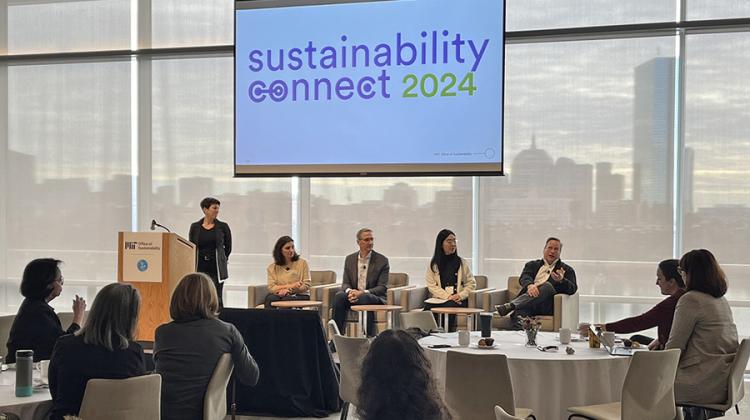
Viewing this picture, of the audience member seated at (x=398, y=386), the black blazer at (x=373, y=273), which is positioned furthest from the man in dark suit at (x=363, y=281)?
the audience member seated at (x=398, y=386)

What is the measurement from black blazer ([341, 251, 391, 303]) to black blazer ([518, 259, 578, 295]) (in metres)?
1.36

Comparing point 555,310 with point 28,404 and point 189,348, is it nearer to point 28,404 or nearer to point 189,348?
point 189,348

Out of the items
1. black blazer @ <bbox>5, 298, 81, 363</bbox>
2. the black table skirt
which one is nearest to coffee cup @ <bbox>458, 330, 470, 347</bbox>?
the black table skirt

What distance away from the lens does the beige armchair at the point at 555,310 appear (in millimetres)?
8141

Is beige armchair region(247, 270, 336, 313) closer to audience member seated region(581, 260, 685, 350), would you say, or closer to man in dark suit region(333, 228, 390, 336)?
man in dark suit region(333, 228, 390, 336)

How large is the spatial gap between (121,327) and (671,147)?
644 centimetres

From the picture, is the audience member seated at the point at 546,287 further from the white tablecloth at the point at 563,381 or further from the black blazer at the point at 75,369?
the black blazer at the point at 75,369

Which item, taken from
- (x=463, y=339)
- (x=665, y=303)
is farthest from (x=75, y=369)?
(x=665, y=303)

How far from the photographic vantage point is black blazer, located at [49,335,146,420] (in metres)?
3.93

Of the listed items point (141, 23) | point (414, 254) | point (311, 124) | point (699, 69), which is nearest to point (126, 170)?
point (141, 23)

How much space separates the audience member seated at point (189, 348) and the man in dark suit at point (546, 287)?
14.1ft

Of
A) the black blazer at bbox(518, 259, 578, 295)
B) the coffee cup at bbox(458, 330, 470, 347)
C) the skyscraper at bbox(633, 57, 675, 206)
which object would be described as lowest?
the coffee cup at bbox(458, 330, 470, 347)

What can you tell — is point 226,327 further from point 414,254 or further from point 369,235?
point 414,254

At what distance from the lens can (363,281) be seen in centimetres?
898
